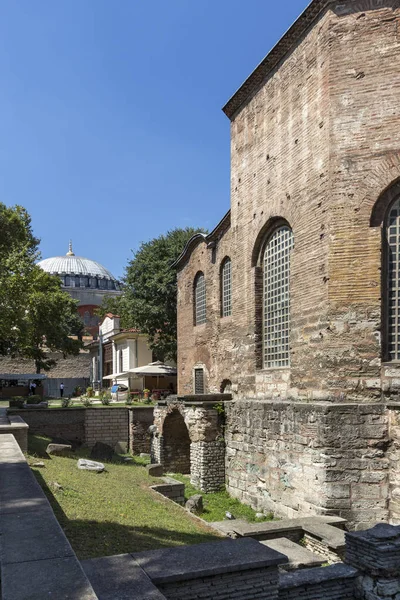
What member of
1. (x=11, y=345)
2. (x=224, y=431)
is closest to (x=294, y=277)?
(x=224, y=431)

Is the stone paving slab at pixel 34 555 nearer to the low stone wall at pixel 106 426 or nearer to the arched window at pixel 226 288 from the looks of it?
the arched window at pixel 226 288

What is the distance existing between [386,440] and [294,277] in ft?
12.3

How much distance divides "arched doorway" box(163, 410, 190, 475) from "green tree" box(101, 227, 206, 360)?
10.6 metres

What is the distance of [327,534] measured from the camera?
824 cm

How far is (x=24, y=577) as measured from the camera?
3.26 m

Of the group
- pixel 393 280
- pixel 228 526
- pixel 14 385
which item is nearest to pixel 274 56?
pixel 393 280

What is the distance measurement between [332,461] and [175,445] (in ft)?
28.2

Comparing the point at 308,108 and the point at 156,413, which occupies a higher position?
the point at 308,108

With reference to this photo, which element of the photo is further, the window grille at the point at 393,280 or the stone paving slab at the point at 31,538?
the window grille at the point at 393,280

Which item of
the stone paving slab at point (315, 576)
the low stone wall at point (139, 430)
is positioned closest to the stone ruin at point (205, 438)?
the low stone wall at point (139, 430)

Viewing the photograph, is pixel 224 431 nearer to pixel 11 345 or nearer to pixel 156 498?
pixel 156 498

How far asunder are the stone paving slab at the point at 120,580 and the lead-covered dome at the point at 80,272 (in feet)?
192

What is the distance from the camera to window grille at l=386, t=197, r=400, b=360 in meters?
9.82

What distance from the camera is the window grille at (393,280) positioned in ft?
32.2
